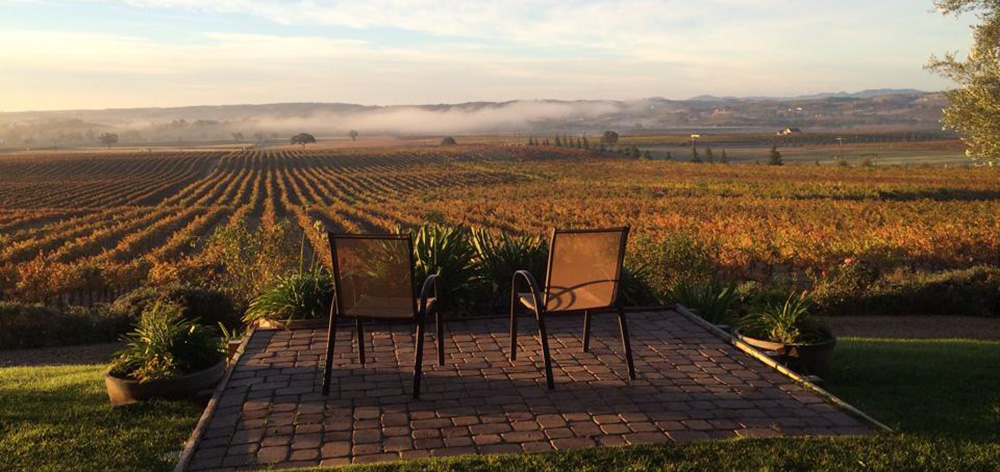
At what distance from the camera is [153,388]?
531cm

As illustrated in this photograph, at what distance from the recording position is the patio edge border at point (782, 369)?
15.5ft

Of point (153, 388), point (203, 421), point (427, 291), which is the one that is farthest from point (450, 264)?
point (203, 421)

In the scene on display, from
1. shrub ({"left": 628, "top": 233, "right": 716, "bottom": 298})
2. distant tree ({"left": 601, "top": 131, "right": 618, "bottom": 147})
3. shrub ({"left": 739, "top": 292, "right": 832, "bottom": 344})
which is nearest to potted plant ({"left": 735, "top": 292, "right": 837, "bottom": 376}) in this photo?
shrub ({"left": 739, "top": 292, "right": 832, "bottom": 344})

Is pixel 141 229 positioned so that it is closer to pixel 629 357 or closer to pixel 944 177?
pixel 629 357

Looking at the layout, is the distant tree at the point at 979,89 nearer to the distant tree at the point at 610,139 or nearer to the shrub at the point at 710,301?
the shrub at the point at 710,301

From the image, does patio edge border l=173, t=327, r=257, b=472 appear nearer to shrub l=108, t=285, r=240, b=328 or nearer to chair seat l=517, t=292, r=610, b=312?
chair seat l=517, t=292, r=610, b=312

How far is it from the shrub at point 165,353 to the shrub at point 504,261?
3426 millimetres

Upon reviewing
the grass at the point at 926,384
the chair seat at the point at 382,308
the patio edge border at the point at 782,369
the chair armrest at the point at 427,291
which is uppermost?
the chair armrest at the point at 427,291

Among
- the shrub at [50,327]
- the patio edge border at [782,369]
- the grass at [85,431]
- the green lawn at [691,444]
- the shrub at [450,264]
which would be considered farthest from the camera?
the shrub at [50,327]

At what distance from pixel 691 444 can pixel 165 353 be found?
372 cm

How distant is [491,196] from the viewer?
55.1 metres

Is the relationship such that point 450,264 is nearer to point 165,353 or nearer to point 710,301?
point 710,301

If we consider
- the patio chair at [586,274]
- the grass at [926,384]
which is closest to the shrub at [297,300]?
the patio chair at [586,274]

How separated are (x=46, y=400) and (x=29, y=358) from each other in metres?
5.32
